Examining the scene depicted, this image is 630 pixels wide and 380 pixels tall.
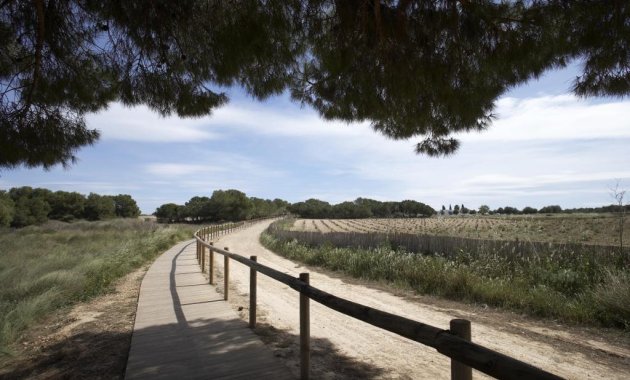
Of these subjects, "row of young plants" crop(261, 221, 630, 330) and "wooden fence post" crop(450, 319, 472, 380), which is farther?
"row of young plants" crop(261, 221, 630, 330)

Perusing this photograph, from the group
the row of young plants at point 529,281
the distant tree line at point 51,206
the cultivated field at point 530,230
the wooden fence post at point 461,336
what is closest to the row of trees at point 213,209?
the distant tree line at point 51,206

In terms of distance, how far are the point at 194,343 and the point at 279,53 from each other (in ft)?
12.0

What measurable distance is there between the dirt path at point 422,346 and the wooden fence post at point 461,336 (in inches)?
96.7

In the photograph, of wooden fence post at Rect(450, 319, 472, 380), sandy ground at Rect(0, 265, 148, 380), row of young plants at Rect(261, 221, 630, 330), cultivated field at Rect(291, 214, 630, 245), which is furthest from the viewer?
cultivated field at Rect(291, 214, 630, 245)

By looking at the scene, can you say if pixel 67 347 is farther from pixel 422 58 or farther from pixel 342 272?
pixel 342 272

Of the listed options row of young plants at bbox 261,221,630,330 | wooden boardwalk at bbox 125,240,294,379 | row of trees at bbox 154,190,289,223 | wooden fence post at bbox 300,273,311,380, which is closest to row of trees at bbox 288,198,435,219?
row of trees at bbox 154,190,289,223

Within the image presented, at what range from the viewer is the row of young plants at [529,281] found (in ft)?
24.9

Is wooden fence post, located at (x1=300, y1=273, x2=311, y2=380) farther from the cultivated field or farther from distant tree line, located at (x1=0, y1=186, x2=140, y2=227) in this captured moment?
distant tree line, located at (x1=0, y1=186, x2=140, y2=227)

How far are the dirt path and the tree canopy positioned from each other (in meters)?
3.14

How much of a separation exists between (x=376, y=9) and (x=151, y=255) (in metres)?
17.8

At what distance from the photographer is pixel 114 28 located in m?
4.61

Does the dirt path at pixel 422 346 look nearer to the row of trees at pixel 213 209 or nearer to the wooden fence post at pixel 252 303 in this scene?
the wooden fence post at pixel 252 303

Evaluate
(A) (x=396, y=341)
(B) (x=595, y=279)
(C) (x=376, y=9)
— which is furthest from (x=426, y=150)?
(B) (x=595, y=279)

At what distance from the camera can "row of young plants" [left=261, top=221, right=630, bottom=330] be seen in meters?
7.59
